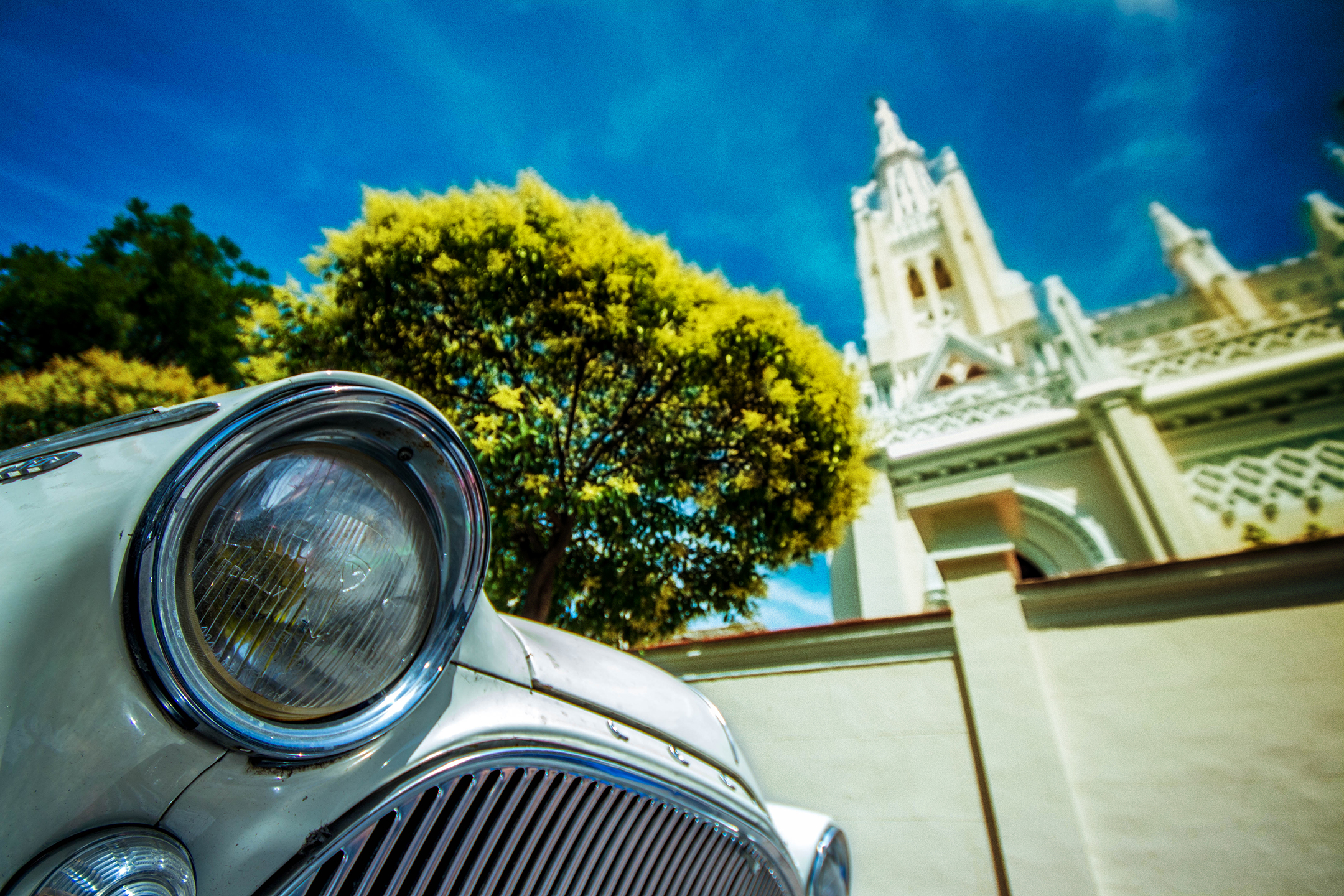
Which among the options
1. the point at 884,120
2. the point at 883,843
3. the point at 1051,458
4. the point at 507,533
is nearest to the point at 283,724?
the point at 883,843

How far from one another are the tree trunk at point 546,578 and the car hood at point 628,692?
12.8ft

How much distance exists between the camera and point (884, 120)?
2912 centimetres

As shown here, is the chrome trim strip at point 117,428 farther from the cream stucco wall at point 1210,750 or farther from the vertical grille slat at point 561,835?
the cream stucco wall at point 1210,750

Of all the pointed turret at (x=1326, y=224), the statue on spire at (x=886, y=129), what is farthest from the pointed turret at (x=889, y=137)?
the pointed turret at (x=1326, y=224)

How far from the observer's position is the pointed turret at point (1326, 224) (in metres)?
10.8

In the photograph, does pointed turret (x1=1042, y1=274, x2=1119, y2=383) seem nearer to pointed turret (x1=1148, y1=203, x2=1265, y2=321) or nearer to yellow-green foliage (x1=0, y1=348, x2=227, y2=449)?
pointed turret (x1=1148, y1=203, x2=1265, y2=321)

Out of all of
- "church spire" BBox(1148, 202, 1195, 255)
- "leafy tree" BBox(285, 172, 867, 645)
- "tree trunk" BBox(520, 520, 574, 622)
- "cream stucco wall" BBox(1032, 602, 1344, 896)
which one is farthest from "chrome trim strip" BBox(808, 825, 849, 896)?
"church spire" BBox(1148, 202, 1195, 255)

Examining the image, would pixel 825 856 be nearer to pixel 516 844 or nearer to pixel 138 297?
pixel 516 844

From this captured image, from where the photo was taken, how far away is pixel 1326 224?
36.7 feet

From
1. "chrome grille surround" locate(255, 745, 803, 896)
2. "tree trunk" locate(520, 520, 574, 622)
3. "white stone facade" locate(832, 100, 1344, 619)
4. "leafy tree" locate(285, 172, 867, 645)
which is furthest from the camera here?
"white stone facade" locate(832, 100, 1344, 619)

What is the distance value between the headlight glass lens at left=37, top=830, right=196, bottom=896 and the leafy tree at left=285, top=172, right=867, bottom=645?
4.24m

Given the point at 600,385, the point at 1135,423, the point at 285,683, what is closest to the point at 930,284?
the point at 1135,423

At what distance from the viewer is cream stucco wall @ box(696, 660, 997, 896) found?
3.23 m

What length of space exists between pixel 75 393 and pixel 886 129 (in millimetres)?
32139
